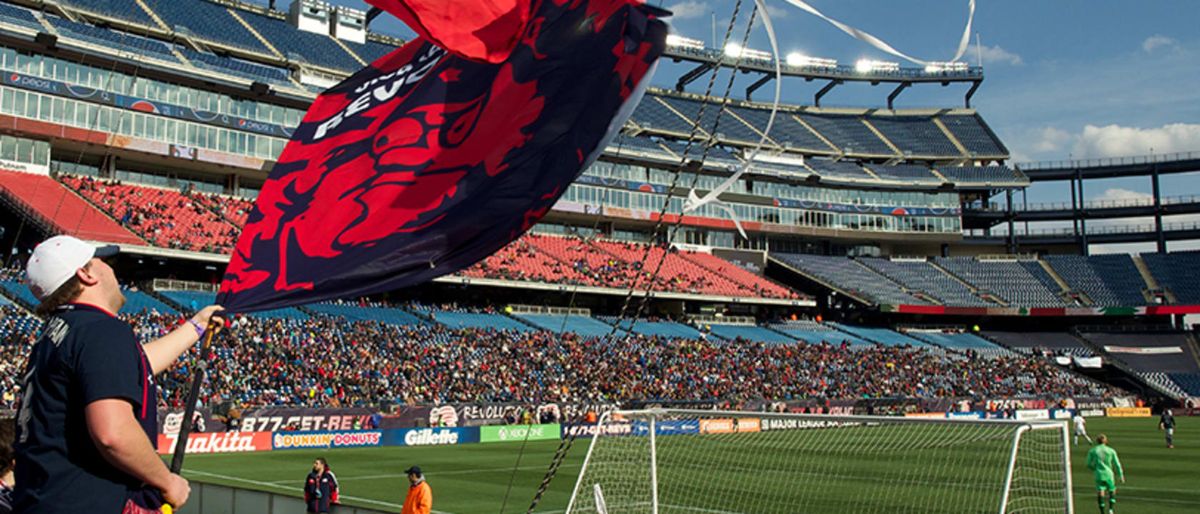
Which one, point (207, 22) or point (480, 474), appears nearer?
point (480, 474)

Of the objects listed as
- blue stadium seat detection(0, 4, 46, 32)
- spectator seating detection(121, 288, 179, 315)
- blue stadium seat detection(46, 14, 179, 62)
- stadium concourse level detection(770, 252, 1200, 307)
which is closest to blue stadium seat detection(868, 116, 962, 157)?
stadium concourse level detection(770, 252, 1200, 307)

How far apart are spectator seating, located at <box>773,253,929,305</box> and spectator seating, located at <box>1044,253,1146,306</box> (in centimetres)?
1460

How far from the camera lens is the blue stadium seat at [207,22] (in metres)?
62.9

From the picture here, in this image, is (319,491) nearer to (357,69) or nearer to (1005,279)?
(357,69)

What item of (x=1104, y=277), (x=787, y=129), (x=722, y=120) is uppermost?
(x=787, y=129)

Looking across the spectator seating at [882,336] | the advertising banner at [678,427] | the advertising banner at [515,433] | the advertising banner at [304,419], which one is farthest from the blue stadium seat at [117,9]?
the spectator seating at [882,336]

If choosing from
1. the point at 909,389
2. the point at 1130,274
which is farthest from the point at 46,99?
the point at 1130,274

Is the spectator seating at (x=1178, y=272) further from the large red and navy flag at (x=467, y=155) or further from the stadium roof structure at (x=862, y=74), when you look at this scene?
the large red and navy flag at (x=467, y=155)

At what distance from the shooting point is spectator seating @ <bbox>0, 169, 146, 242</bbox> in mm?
42219

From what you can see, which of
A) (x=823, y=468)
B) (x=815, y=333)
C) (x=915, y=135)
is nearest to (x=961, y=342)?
(x=815, y=333)

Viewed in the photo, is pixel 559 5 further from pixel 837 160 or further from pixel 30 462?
pixel 837 160

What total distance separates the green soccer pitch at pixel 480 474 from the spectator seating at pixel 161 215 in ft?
68.2

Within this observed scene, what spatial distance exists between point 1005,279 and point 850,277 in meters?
14.3

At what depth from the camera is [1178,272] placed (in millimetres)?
79312
